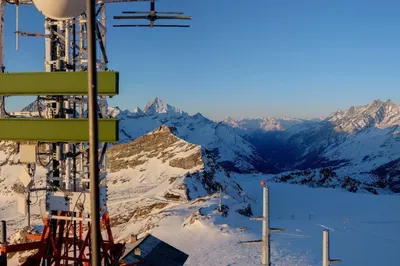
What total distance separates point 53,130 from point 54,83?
1728mm

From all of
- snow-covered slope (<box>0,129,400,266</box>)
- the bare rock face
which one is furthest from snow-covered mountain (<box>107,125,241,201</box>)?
snow-covered slope (<box>0,129,400,266</box>)

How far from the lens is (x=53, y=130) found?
43.6 feet

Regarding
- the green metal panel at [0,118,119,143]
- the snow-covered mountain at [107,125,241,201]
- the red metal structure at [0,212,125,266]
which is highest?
the green metal panel at [0,118,119,143]

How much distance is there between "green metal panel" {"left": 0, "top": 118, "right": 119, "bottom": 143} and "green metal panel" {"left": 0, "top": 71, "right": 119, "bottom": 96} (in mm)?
1025

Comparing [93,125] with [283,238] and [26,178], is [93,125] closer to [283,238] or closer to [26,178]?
[26,178]

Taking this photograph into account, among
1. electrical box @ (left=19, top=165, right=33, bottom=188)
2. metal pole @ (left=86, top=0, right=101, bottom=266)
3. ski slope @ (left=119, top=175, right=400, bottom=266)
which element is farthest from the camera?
ski slope @ (left=119, top=175, right=400, bottom=266)

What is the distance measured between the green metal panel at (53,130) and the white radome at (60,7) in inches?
142

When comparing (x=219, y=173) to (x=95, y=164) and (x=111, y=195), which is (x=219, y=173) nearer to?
(x=111, y=195)

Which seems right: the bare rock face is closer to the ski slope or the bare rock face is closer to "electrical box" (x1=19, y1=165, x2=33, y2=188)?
the ski slope

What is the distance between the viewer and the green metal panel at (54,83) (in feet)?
41.9

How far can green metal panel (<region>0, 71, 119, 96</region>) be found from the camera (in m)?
12.8

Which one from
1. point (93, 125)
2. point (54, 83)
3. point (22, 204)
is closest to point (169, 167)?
point (22, 204)

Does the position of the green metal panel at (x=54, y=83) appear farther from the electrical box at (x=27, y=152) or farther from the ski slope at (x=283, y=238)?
the ski slope at (x=283, y=238)

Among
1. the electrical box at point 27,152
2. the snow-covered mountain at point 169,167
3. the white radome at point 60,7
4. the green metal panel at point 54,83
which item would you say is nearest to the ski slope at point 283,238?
the electrical box at point 27,152
